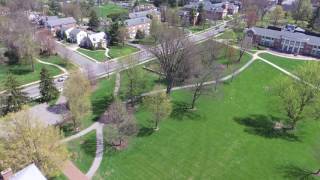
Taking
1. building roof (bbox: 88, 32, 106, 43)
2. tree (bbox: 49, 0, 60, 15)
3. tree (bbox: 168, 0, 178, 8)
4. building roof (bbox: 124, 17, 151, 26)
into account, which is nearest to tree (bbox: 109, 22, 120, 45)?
building roof (bbox: 88, 32, 106, 43)

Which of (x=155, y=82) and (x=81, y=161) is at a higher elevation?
(x=155, y=82)

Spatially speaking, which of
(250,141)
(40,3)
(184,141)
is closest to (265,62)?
(250,141)

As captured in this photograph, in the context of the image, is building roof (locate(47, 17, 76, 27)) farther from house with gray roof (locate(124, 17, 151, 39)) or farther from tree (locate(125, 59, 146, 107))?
tree (locate(125, 59, 146, 107))

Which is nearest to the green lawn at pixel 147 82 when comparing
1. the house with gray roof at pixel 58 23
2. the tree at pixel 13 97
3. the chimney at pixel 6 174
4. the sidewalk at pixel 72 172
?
the tree at pixel 13 97

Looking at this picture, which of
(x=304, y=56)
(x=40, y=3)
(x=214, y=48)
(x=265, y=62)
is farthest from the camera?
(x=40, y=3)

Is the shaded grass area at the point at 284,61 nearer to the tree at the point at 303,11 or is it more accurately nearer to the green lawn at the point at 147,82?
the green lawn at the point at 147,82

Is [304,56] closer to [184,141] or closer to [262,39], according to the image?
[262,39]

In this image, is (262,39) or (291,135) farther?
(262,39)
